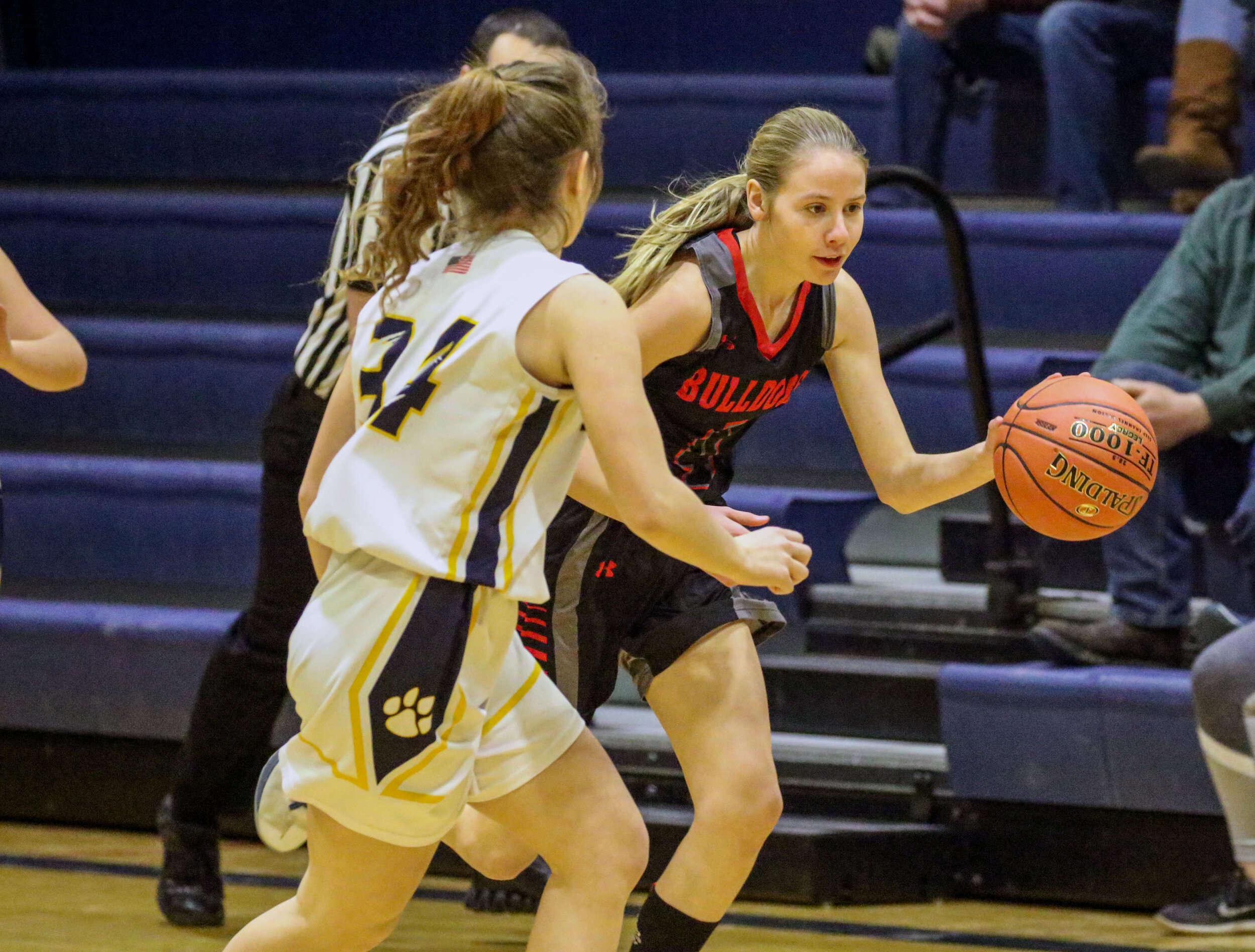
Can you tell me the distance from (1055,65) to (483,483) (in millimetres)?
3374

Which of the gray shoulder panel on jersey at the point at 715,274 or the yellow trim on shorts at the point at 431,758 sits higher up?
the gray shoulder panel on jersey at the point at 715,274

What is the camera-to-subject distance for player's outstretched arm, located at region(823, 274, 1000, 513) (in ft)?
8.87

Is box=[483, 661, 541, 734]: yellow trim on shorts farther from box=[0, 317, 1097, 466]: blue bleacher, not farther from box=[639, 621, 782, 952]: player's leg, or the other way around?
box=[0, 317, 1097, 466]: blue bleacher

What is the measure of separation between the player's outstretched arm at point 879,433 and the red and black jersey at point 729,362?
0.13 feet

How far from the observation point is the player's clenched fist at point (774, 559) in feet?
7.12

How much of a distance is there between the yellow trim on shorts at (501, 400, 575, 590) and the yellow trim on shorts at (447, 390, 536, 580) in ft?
0.14

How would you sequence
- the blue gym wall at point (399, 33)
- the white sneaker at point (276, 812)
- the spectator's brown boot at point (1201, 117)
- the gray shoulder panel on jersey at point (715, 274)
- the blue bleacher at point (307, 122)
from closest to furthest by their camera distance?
the white sneaker at point (276, 812), the gray shoulder panel on jersey at point (715, 274), the spectator's brown boot at point (1201, 117), the blue bleacher at point (307, 122), the blue gym wall at point (399, 33)

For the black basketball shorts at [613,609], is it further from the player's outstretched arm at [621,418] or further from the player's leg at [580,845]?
the player's outstretched arm at [621,418]

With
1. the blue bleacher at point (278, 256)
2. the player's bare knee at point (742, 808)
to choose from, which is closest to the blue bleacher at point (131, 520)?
the blue bleacher at point (278, 256)

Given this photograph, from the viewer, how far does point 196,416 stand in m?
5.46

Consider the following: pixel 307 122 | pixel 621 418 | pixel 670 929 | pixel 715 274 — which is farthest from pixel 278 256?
pixel 621 418

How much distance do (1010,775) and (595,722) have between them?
0.98m

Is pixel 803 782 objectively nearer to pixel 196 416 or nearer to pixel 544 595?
pixel 544 595

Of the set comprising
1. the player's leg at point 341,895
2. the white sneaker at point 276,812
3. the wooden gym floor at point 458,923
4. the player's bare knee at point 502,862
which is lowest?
the wooden gym floor at point 458,923
